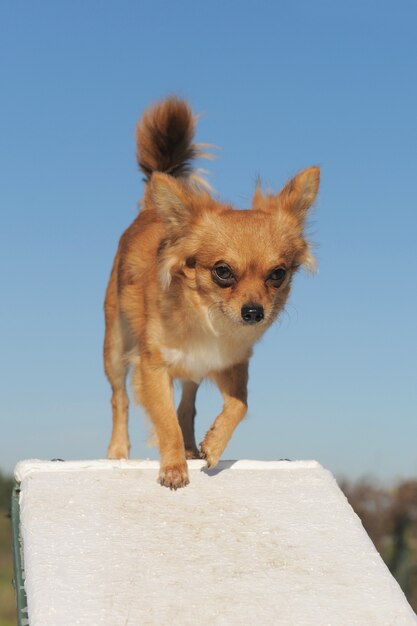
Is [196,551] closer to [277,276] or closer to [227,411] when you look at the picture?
[227,411]

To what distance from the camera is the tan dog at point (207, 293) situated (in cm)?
551

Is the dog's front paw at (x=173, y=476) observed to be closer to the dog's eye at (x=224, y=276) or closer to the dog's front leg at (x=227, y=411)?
the dog's front leg at (x=227, y=411)

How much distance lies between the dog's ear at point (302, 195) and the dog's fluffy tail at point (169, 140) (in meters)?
1.61

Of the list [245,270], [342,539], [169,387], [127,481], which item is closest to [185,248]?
[245,270]

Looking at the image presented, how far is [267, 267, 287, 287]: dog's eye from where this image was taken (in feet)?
18.2

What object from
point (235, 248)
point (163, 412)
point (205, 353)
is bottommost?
point (163, 412)

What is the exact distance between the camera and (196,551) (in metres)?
4.94

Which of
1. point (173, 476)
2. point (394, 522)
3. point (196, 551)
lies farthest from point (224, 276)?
point (394, 522)

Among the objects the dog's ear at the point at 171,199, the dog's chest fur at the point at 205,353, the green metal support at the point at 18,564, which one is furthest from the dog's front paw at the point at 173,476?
the dog's ear at the point at 171,199

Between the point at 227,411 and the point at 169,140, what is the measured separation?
258cm

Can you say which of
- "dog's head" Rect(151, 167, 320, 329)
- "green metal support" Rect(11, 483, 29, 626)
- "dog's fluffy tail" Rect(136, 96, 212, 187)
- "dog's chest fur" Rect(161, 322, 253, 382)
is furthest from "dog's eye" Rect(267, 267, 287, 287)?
"dog's fluffy tail" Rect(136, 96, 212, 187)

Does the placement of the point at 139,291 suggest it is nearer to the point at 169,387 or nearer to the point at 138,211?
the point at 169,387

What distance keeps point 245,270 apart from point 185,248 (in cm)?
48

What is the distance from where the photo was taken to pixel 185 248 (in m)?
5.76
